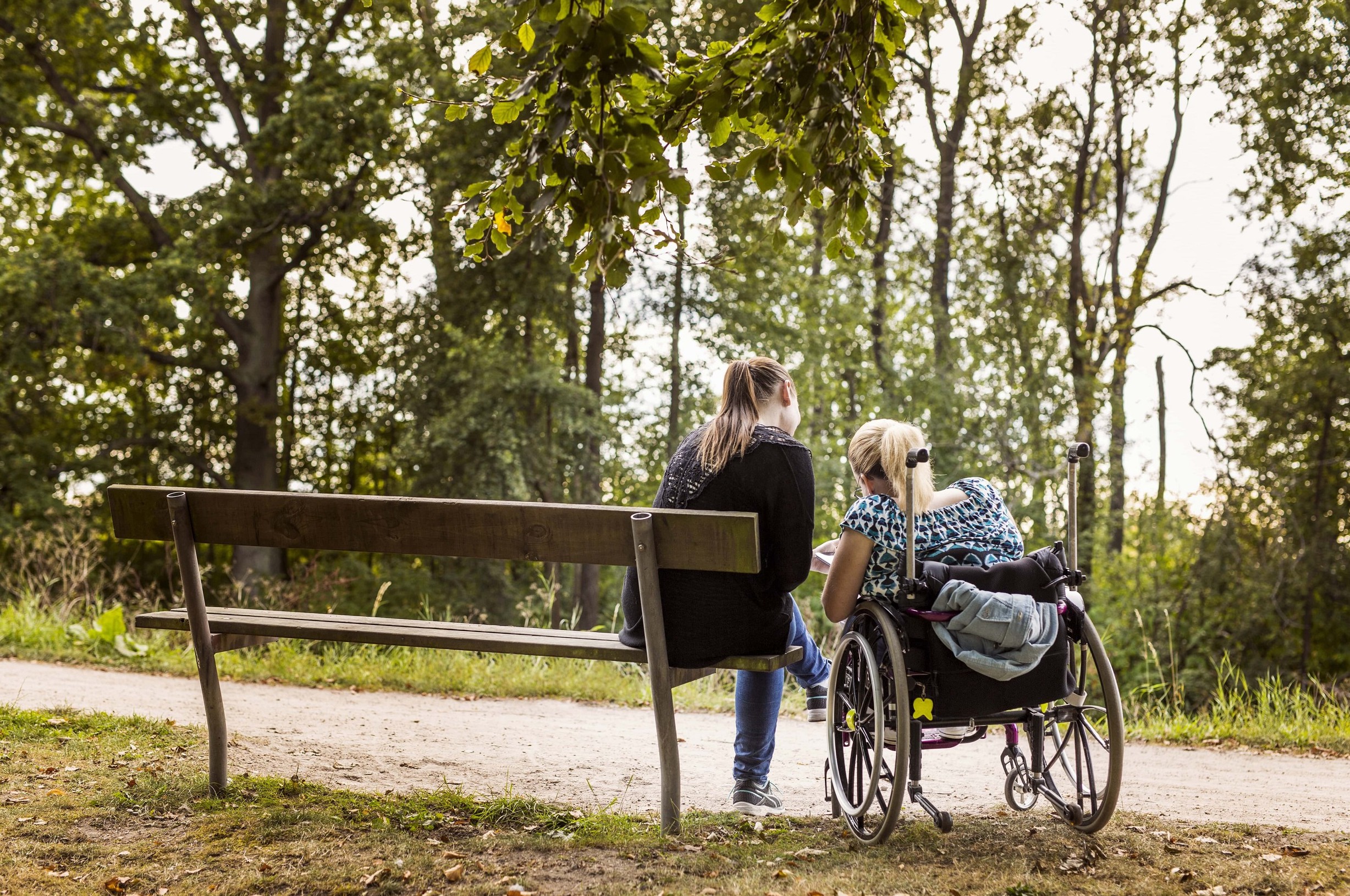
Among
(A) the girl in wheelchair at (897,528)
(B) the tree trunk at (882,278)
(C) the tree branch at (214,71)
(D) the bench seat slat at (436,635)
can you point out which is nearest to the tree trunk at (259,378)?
(C) the tree branch at (214,71)

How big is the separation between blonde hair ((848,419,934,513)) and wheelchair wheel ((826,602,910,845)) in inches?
16.7

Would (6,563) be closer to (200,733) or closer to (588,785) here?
(200,733)

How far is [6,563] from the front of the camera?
1886 centimetres

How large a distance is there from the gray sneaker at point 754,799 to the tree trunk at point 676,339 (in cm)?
1242

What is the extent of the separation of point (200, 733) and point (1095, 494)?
38.5 ft

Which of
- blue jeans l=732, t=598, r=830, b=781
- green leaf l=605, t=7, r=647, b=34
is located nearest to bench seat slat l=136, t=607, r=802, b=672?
blue jeans l=732, t=598, r=830, b=781

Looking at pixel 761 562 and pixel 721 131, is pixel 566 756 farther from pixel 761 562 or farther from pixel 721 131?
pixel 721 131

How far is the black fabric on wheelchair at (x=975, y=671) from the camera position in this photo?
3.27 metres

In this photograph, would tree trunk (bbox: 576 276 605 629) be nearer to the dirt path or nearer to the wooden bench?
the dirt path

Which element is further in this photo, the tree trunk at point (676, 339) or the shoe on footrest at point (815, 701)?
the tree trunk at point (676, 339)

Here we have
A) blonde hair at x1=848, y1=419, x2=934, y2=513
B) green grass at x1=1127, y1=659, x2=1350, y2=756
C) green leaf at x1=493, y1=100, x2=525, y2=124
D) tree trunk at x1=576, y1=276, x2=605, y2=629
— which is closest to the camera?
green leaf at x1=493, y1=100, x2=525, y2=124

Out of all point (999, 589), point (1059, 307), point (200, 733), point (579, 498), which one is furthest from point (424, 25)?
point (999, 589)

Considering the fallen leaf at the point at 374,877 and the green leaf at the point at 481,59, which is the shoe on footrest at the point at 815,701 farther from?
the green leaf at the point at 481,59

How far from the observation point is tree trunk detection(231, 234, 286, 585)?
19328 millimetres
